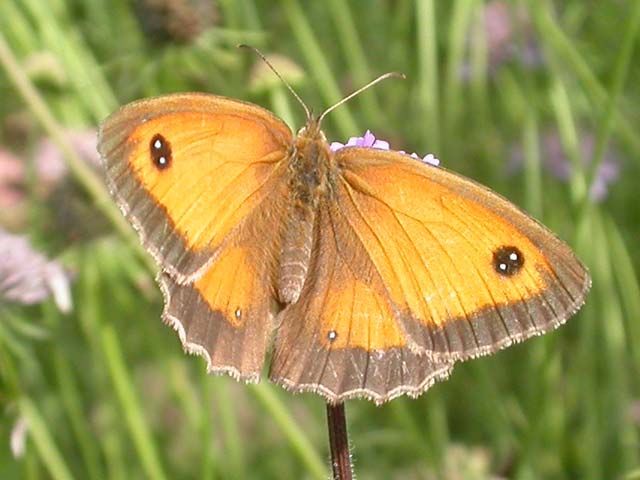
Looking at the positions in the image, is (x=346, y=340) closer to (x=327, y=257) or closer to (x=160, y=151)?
(x=327, y=257)

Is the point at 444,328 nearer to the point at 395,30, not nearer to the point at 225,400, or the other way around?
the point at 225,400

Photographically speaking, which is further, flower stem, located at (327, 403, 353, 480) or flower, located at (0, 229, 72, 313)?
flower, located at (0, 229, 72, 313)

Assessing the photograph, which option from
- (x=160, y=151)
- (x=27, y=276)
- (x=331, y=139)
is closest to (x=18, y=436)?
(x=27, y=276)

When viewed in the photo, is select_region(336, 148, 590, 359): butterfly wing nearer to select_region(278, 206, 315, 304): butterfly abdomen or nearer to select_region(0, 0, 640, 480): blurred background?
select_region(278, 206, 315, 304): butterfly abdomen

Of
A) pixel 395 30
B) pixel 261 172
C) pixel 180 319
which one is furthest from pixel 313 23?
pixel 180 319

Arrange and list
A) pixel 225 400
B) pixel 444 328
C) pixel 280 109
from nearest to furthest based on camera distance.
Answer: pixel 444 328 < pixel 280 109 < pixel 225 400

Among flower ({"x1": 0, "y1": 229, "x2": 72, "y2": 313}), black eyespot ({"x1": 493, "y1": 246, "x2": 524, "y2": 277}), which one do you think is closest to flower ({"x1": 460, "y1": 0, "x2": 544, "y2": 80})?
flower ({"x1": 0, "y1": 229, "x2": 72, "y2": 313})
